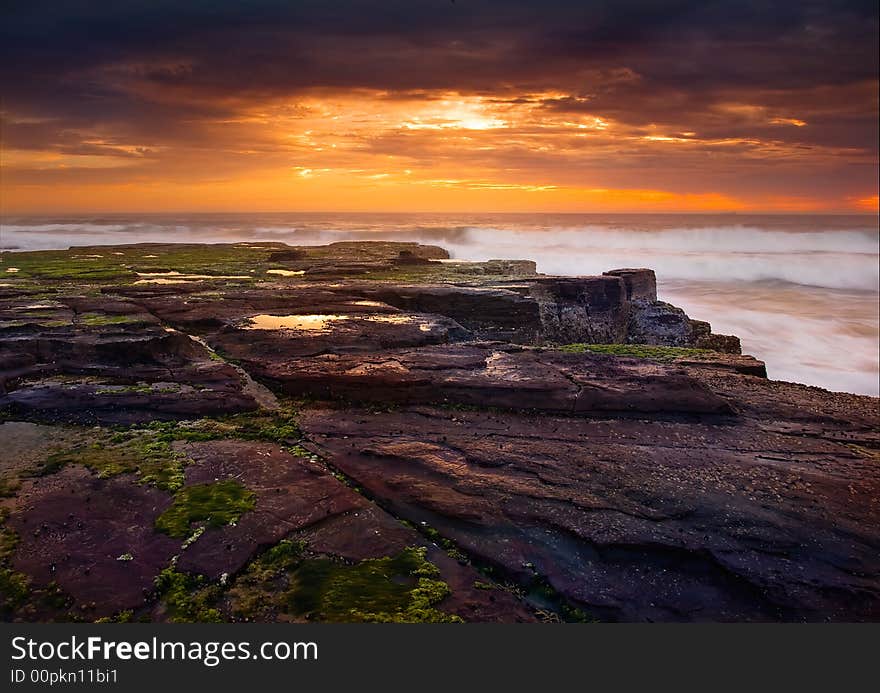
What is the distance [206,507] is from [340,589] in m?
3.56

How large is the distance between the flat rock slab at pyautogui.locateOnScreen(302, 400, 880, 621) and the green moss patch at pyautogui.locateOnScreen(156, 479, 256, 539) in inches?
90.6

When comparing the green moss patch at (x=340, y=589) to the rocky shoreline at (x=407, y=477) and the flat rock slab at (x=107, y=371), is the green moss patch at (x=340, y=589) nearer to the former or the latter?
the rocky shoreline at (x=407, y=477)

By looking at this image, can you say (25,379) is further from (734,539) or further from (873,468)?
(873,468)

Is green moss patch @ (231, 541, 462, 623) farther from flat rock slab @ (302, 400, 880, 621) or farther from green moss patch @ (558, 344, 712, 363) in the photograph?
green moss patch @ (558, 344, 712, 363)

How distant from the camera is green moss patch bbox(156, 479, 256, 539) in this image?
419 inches

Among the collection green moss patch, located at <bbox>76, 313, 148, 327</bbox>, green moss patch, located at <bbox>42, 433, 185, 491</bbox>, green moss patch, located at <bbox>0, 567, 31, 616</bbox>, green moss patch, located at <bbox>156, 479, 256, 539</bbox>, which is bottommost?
green moss patch, located at <bbox>0, 567, 31, 616</bbox>

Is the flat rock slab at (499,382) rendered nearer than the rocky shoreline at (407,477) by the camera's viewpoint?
No

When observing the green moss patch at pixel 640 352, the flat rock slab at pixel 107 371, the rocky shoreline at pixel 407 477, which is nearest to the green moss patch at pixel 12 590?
the rocky shoreline at pixel 407 477

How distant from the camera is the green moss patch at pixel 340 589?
868cm

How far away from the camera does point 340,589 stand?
9164 millimetres

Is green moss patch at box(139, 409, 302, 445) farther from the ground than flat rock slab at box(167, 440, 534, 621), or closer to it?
farther from the ground

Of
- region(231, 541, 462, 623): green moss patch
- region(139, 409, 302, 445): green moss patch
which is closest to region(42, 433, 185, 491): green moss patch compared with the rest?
region(139, 409, 302, 445): green moss patch

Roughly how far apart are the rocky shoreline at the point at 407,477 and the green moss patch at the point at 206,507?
5cm

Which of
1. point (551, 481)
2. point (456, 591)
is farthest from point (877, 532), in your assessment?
point (456, 591)
